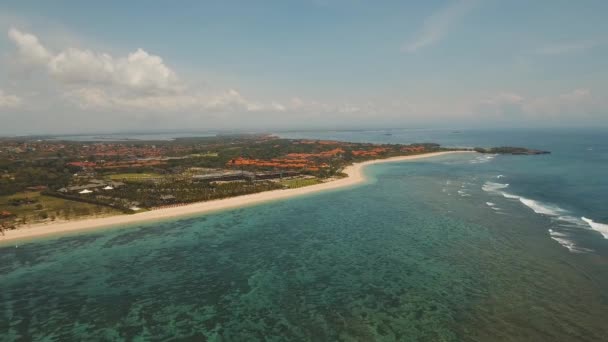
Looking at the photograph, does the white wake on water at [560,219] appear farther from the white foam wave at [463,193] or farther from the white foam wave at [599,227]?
the white foam wave at [463,193]

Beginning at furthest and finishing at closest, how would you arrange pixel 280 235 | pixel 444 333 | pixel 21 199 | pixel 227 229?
pixel 21 199 → pixel 227 229 → pixel 280 235 → pixel 444 333

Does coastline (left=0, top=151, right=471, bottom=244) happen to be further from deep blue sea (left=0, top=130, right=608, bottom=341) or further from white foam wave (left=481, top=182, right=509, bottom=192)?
white foam wave (left=481, top=182, right=509, bottom=192)

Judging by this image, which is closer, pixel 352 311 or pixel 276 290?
pixel 352 311

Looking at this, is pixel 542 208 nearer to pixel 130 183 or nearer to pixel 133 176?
pixel 130 183

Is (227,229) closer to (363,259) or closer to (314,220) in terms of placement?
(314,220)

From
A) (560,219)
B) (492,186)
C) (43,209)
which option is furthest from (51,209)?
(492,186)

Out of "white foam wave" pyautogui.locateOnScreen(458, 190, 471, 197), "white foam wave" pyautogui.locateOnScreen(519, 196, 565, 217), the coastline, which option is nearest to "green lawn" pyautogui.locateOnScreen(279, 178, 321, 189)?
the coastline

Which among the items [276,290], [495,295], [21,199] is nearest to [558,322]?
[495,295]

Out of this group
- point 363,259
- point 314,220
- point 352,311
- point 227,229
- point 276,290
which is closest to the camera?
point 352,311

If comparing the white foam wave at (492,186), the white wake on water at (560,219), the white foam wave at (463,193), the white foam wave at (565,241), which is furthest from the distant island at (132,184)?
the white foam wave at (565,241)
